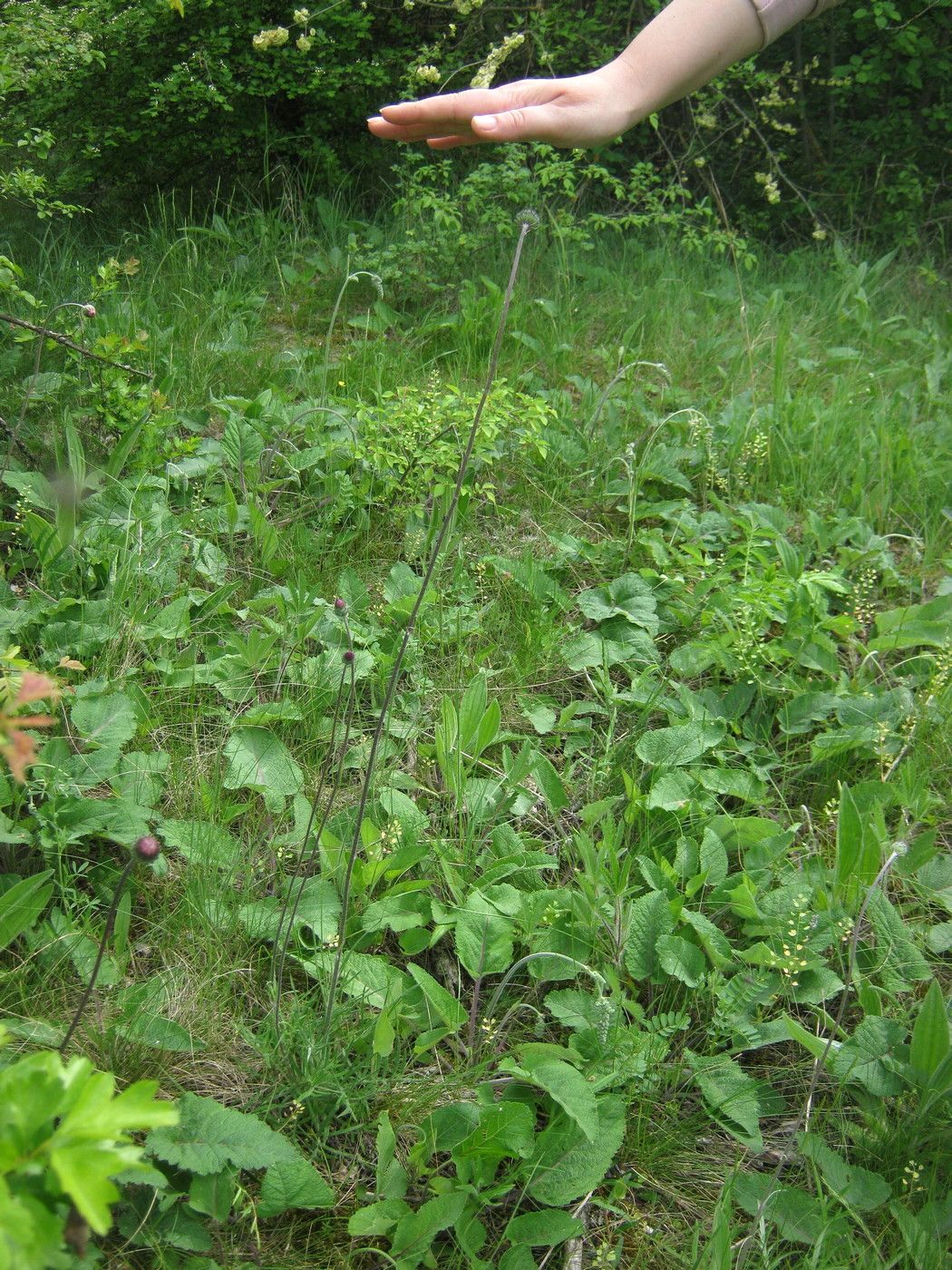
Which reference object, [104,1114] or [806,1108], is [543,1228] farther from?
[104,1114]

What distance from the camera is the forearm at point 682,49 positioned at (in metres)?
1.91

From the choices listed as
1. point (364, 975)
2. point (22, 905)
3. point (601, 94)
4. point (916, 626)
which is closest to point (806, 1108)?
point (364, 975)

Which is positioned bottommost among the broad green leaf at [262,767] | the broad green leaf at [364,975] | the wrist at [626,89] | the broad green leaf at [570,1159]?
the broad green leaf at [570,1159]

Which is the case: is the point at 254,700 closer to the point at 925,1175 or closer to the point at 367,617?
the point at 367,617

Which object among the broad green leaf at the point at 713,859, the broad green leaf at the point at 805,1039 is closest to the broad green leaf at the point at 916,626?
the broad green leaf at the point at 713,859

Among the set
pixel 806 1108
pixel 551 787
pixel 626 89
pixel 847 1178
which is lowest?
pixel 847 1178

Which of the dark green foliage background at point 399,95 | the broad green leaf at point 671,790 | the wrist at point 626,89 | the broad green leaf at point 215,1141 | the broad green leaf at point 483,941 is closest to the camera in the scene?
the broad green leaf at point 215,1141

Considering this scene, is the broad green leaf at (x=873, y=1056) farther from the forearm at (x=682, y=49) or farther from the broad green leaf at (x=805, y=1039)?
the forearm at (x=682, y=49)

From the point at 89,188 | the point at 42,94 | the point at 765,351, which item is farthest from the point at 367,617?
the point at 89,188

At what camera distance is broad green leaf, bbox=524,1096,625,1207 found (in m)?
1.43

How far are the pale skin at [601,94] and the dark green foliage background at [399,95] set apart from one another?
5.26 ft

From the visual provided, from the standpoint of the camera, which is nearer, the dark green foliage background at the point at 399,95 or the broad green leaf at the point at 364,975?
the broad green leaf at the point at 364,975

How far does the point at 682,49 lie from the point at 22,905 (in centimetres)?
204

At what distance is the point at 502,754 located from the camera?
7.12 ft
